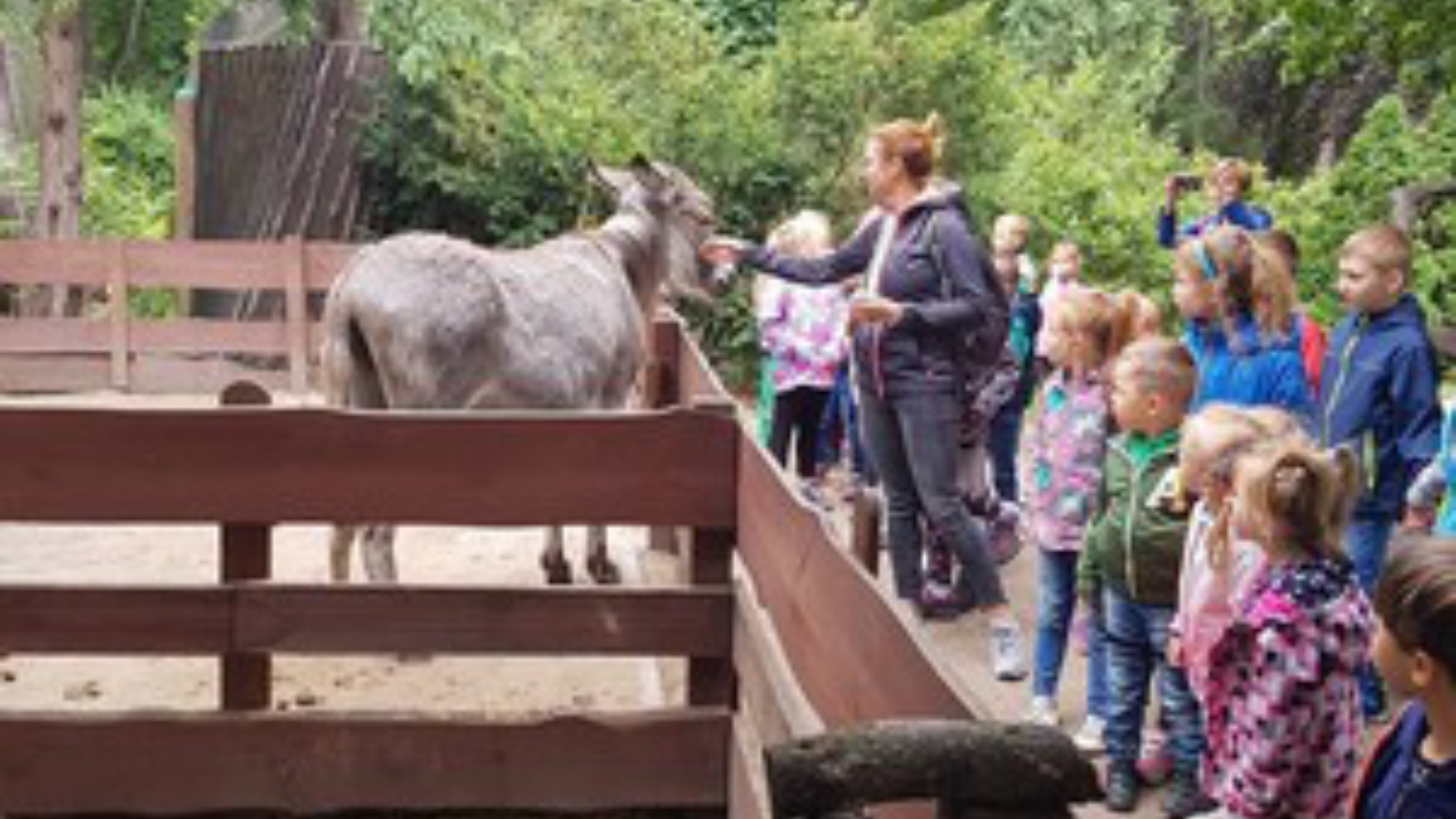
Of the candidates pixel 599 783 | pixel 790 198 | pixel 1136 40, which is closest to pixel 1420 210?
pixel 790 198

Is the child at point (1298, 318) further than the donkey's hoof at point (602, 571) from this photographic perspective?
No

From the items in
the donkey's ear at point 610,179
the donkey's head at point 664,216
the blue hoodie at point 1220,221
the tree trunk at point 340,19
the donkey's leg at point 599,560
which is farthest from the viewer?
the tree trunk at point 340,19

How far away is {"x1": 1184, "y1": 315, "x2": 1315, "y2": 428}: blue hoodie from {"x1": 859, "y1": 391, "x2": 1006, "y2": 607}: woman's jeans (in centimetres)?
94

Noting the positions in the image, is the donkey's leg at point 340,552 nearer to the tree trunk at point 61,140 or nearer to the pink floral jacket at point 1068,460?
the pink floral jacket at point 1068,460

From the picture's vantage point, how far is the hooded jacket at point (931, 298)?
20.2ft

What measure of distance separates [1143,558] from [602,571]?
3527 millimetres

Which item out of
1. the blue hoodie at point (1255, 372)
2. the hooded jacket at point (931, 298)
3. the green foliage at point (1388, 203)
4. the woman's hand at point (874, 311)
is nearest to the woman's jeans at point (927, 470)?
the hooded jacket at point (931, 298)

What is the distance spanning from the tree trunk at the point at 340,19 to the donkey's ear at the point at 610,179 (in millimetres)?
10727

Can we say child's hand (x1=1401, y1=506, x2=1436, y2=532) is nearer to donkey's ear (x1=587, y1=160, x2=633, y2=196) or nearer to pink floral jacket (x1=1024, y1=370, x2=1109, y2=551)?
pink floral jacket (x1=1024, y1=370, x2=1109, y2=551)

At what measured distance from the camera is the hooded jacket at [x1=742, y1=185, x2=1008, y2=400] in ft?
20.2

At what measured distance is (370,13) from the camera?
58.6 ft

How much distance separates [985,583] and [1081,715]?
59cm

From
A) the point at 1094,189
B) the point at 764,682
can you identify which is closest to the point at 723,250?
the point at 764,682

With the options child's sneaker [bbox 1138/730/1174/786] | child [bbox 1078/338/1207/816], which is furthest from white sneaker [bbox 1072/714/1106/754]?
child [bbox 1078/338/1207/816]
